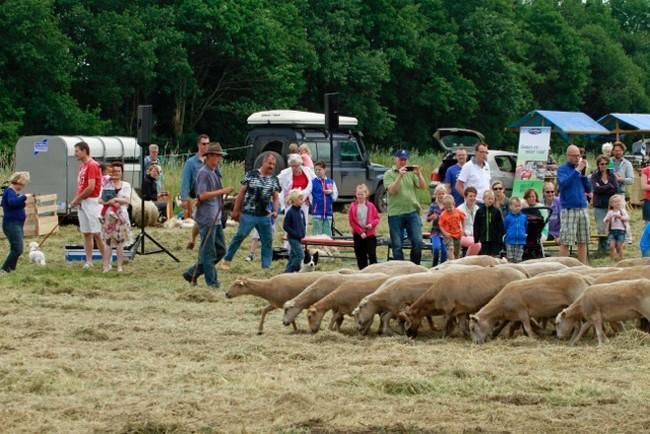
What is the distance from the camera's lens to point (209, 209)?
16.6 m

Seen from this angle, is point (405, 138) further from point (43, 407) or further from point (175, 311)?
point (43, 407)

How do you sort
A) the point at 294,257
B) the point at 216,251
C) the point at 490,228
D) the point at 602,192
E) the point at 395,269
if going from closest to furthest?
the point at 395,269 → the point at 216,251 → the point at 490,228 → the point at 294,257 → the point at 602,192

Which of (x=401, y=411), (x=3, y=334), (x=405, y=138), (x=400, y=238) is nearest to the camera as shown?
(x=401, y=411)

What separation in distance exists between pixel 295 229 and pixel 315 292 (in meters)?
4.31

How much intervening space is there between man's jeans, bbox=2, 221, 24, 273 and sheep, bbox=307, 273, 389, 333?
20.4ft

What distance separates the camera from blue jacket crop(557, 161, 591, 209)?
59.2 feet

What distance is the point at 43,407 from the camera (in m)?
9.34

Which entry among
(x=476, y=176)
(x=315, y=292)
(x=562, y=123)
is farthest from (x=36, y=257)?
(x=562, y=123)

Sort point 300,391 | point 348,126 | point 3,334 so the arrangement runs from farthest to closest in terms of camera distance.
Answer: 1. point 348,126
2. point 3,334
3. point 300,391

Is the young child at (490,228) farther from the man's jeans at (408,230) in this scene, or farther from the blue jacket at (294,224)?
the blue jacket at (294,224)

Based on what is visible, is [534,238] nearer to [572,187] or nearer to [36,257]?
[572,187]

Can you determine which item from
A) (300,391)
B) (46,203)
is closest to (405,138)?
(46,203)

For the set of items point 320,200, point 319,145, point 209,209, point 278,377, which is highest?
point 319,145

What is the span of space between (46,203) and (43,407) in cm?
1705
